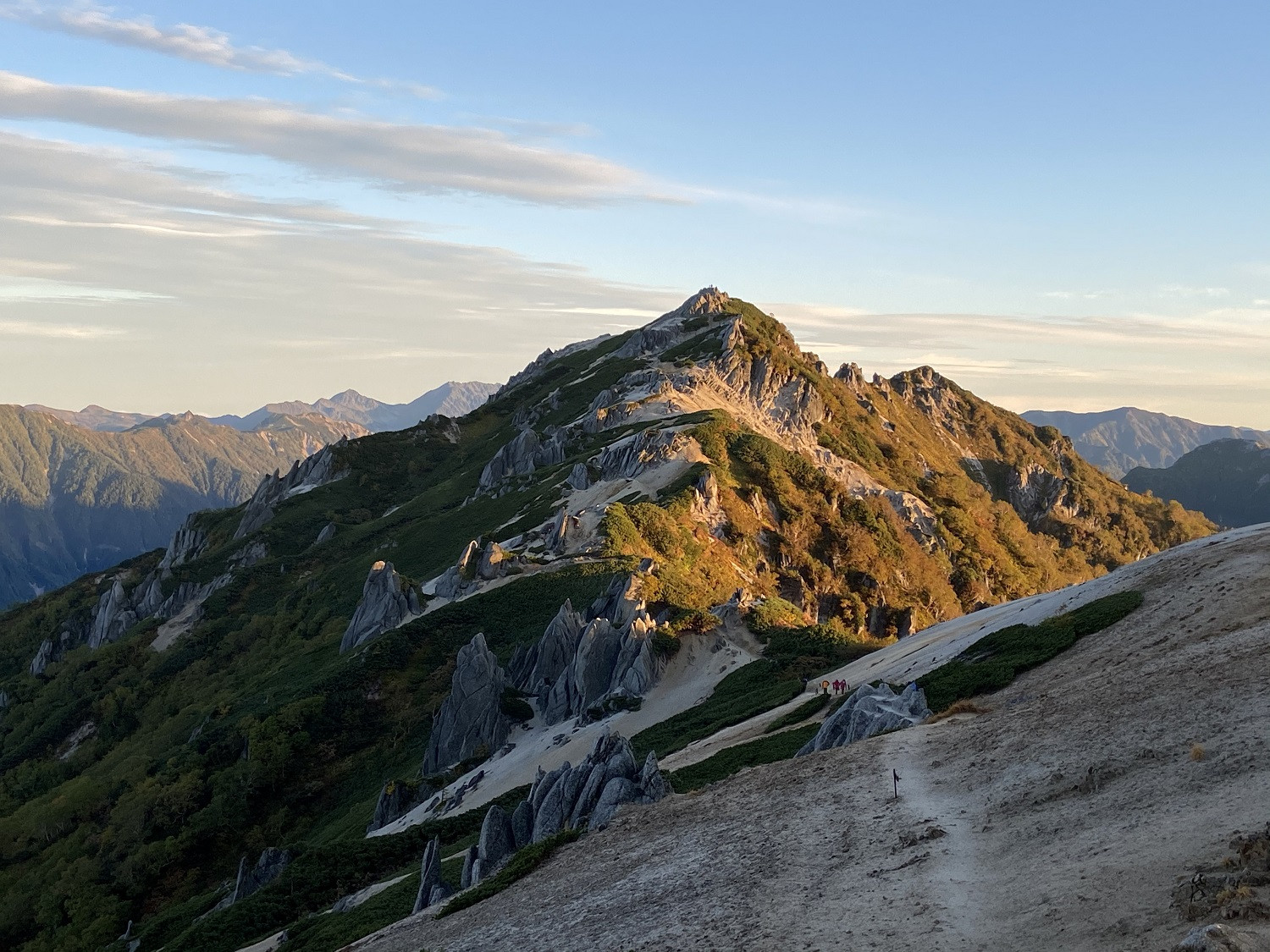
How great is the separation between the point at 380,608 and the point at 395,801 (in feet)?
109

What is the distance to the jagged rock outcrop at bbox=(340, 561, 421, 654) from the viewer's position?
85875 mm

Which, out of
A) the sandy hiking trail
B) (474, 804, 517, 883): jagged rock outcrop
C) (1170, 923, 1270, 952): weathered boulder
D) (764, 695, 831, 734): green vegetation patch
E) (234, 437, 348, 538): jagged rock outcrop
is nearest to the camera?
(1170, 923, 1270, 952): weathered boulder

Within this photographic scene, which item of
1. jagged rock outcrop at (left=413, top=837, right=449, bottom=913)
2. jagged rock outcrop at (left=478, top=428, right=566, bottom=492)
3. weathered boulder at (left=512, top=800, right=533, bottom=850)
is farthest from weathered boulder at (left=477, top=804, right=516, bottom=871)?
jagged rock outcrop at (left=478, top=428, right=566, bottom=492)

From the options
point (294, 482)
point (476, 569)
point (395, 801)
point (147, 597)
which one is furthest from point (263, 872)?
point (294, 482)

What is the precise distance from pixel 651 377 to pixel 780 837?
126 metres

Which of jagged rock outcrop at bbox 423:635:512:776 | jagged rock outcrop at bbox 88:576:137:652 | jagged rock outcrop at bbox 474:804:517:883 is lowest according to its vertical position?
jagged rock outcrop at bbox 88:576:137:652

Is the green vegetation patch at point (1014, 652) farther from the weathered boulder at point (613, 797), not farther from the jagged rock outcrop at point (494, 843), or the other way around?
the jagged rock outcrop at point (494, 843)

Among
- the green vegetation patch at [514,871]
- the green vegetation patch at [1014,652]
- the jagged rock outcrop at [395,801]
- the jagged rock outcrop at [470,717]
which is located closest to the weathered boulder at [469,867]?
the green vegetation patch at [514,871]

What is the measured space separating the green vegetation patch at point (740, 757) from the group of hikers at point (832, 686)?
541cm

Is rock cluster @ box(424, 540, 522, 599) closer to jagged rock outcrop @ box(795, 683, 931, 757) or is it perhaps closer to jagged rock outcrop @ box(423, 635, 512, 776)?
jagged rock outcrop @ box(423, 635, 512, 776)

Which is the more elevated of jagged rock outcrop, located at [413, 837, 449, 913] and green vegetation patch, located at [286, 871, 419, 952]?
jagged rock outcrop, located at [413, 837, 449, 913]

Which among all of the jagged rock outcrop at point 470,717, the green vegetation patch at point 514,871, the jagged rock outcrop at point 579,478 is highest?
the jagged rock outcrop at point 579,478

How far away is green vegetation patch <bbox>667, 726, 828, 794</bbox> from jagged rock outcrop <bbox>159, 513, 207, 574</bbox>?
153 metres

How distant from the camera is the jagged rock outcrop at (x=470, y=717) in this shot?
62125 mm
